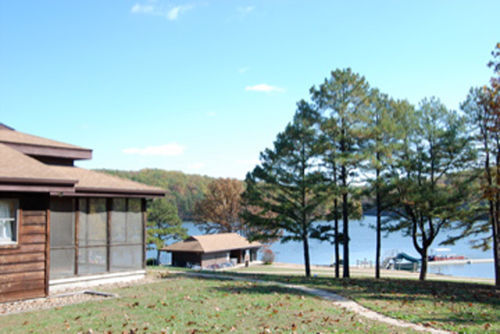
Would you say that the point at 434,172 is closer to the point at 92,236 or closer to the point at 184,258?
the point at 92,236

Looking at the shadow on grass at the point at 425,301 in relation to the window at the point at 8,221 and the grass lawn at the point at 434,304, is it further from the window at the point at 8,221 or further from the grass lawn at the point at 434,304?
the window at the point at 8,221

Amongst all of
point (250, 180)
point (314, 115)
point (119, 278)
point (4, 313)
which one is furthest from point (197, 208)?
point (4, 313)

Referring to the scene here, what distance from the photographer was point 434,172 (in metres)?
26.5

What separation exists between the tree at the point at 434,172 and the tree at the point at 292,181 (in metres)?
5.17

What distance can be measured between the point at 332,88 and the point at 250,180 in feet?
27.5

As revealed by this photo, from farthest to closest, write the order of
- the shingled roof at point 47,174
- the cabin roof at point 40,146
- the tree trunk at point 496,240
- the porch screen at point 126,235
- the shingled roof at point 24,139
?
the tree trunk at point 496,240
the shingled roof at point 24,139
the cabin roof at point 40,146
the porch screen at point 126,235
the shingled roof at point 47,174

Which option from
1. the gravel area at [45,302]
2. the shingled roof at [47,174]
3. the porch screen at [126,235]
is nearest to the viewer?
the gravel area at [45,302]

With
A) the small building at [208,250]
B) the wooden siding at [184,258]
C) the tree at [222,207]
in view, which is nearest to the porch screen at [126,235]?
the small building at [208,250]

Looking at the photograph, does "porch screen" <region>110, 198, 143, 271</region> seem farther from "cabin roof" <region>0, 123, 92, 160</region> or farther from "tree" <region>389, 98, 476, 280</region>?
"tree" <region>389, 98, 476, 280</region>

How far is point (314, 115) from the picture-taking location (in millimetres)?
26125

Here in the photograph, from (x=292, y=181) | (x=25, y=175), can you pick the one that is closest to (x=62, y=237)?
(x=25, y=175)

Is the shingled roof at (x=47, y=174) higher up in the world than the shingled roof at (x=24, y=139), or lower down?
lower down

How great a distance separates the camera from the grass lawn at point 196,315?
8.64 meters

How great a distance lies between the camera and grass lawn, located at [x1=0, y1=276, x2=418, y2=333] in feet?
28.3
